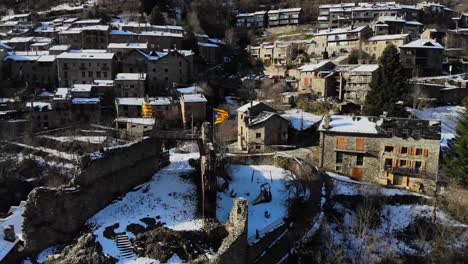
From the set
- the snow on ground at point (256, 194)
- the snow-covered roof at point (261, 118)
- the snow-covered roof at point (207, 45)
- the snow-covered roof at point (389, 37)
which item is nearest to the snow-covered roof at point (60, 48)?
the snow-covered roof at point (207, 45)

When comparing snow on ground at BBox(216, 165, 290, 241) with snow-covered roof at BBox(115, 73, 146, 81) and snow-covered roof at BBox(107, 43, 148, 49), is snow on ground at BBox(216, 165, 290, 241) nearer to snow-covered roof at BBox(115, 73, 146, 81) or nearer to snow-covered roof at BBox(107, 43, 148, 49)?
snow-covered roof at BBox(115, 73, 146, 81)

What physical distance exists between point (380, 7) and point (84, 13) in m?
64.3

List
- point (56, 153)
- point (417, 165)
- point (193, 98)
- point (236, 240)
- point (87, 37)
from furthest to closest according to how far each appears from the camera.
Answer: point (87, 37) < point (193, 98) < point (56, 153) < point (417, 165) < point (236, 240)

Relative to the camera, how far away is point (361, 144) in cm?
3684

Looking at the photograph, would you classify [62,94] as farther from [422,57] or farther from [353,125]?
[422,57]

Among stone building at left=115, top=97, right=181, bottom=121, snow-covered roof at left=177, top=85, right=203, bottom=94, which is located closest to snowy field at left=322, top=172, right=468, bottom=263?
stone building at left=115, top=97, right=181, bottom=121

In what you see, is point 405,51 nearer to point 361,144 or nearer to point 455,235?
point 361,144

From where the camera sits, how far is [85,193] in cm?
2744

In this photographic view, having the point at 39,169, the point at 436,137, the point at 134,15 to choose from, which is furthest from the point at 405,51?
the point at 134,15

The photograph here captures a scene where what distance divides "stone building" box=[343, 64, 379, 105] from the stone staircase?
37.7 meters

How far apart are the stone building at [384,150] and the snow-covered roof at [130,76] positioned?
32.7 meters

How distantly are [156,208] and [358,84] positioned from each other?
35.9 metres

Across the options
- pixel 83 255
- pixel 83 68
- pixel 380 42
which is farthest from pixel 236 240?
pixel 380 42

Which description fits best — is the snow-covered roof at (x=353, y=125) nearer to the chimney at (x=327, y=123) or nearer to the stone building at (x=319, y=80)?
the chimney at (x=327, y=123)
